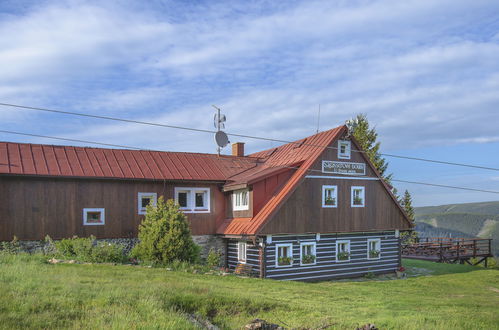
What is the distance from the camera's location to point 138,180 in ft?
76.6

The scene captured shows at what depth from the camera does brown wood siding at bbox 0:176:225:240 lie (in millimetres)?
20859

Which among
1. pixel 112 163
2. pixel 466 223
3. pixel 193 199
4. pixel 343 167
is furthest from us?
pixel 466 223

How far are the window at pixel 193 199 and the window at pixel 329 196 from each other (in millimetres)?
6102

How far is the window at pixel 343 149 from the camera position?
83.3 feet

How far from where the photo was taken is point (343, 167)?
2528cm

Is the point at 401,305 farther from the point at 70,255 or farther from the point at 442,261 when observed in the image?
the point at 442,261

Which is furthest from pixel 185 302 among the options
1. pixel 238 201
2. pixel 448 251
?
pixel 448 251

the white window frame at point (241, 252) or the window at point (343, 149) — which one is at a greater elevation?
the window at point (343, 149)

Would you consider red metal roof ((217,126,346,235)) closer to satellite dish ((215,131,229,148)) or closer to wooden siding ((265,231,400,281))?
wooden siding ((265,231,400,281))

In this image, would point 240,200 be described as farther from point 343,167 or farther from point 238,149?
point 238,149

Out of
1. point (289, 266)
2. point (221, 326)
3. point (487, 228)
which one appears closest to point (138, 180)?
point (289, 266)

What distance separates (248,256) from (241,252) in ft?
2.45

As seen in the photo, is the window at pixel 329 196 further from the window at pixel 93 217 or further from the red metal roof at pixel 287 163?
the window at pixel 93 217

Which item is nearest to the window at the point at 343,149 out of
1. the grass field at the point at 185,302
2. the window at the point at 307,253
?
the window at the point at 307,253
